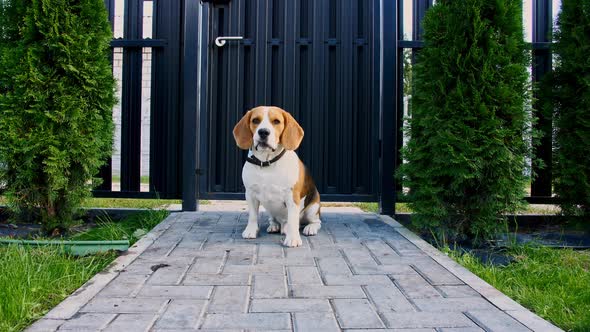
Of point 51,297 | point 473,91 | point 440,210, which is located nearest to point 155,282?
point 51,297

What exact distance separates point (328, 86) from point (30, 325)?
11.7 feet

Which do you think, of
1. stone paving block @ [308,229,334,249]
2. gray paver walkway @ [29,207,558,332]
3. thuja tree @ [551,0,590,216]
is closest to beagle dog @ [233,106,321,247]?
stone paving block @ [308,229,334,249]

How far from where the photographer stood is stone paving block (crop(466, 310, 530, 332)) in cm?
166

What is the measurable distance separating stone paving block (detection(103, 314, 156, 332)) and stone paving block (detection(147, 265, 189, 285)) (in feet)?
1.47

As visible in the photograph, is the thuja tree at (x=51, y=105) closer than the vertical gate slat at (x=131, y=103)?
Yes

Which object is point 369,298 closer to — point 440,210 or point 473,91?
point 440,210

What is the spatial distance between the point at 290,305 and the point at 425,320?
0.59 meters

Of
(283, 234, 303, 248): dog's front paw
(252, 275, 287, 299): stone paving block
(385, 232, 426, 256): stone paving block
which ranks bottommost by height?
(252, 275, 287, 299): stone paving block

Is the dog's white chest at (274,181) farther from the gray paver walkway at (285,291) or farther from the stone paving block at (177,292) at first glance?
the stone paving block at (177,292)

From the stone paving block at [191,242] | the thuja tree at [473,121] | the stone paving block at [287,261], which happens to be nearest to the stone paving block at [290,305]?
the stone paving block at [287,261]

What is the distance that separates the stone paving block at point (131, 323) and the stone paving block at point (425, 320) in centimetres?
98

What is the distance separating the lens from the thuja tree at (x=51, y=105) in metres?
3.19

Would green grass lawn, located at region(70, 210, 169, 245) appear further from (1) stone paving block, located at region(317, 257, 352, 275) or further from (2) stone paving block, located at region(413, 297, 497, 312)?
(2) stone paving block, located at region(413, 297, 497, 312)

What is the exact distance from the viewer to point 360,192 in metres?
4.52
